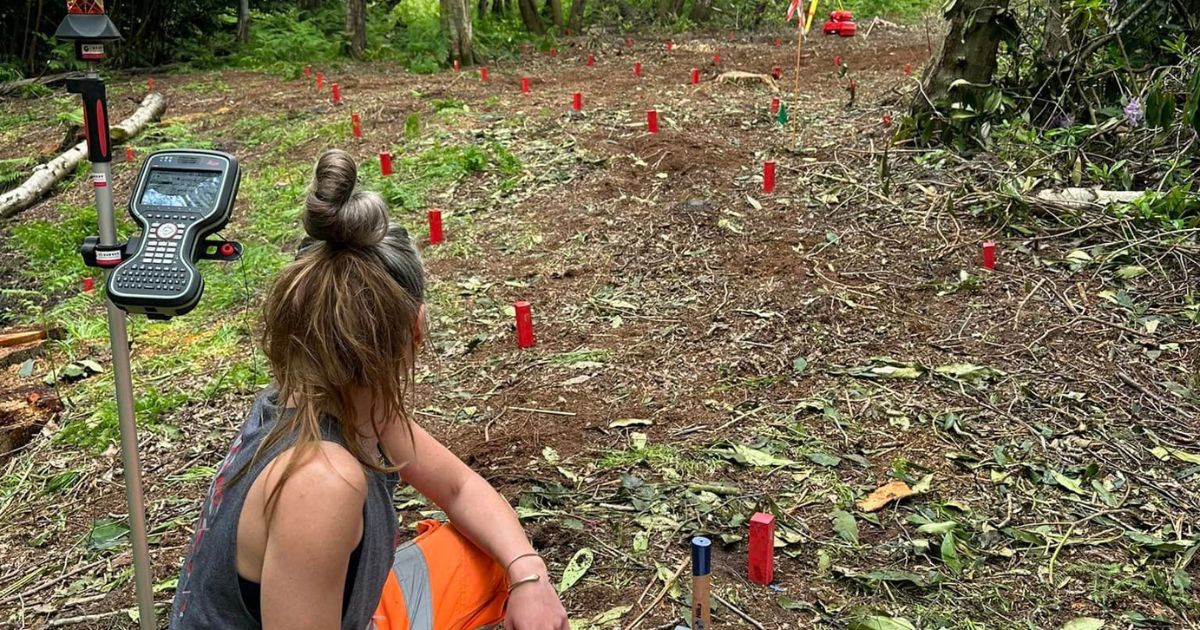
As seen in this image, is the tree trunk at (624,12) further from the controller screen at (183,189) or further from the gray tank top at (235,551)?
the gray tank top at (235,551)

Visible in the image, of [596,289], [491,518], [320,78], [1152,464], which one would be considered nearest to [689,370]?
[596,289]

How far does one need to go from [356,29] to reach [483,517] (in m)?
13.9

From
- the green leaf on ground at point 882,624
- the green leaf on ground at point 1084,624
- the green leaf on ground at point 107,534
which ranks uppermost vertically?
the green leaf on ground at point 1084,624

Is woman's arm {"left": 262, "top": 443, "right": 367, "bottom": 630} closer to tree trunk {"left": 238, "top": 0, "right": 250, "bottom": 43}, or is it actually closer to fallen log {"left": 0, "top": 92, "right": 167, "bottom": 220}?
fallen log {"left": 0, "top": 92, "right": 167, "bottom": 220}

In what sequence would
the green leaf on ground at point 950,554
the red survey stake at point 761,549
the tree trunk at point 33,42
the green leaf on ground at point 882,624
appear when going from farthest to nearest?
the tree trunk at point 33,42
the green leaf on ground at point 950,554
the red survey stake at point 761,549
the green leaf on ground at point 882,624

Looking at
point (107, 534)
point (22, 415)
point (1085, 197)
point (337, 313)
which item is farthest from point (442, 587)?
point (1085, 197)

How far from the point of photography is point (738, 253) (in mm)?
5461

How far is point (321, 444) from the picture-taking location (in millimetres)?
1658

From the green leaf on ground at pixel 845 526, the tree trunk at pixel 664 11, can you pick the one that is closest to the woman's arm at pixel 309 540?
the green leaf on ground at pixel 845 526

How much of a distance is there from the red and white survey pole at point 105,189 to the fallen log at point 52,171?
218 inches

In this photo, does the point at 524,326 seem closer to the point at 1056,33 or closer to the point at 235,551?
the point at 235,551

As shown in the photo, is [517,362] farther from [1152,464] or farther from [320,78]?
[320,78]

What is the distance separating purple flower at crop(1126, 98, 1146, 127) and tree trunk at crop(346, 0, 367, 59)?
11.4 metres

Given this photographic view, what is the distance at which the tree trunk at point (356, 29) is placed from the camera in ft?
48.4
